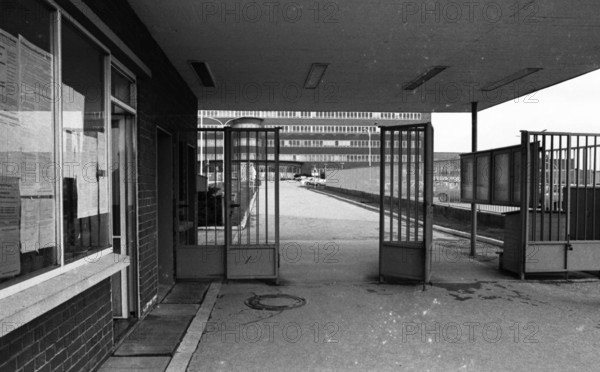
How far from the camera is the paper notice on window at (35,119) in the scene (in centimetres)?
291

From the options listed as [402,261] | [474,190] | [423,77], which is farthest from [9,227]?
[474,190]

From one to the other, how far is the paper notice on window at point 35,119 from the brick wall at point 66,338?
33.7 inches

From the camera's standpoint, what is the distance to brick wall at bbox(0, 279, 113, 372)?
274 centimetres

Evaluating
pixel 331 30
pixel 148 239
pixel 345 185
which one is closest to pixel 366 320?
A: pixel 148 239

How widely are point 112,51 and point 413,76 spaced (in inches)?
209

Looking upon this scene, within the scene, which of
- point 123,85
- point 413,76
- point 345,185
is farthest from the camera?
point 345,185

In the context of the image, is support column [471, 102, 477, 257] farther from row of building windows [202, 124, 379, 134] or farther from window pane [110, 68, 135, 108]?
row of building windows [202, 124, 379, 134]

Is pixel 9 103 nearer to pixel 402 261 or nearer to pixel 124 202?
pixel 124 202

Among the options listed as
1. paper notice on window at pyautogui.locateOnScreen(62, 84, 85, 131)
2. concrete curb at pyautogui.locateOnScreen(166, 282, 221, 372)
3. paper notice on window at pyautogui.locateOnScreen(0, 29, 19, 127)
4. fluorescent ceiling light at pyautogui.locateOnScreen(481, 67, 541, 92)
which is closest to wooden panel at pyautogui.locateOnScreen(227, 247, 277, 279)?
concrete curb at pyautogui.locateOnScreen(166, 282, 221, 372)

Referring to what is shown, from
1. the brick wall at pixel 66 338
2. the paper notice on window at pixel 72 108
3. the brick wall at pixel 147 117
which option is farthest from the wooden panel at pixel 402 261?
the paper notice on window at pixel 72 108

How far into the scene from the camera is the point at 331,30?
568 centimetres

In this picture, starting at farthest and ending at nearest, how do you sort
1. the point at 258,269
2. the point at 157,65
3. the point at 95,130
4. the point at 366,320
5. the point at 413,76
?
the point at 413,76 < the point at 258,269 < the point at 157,65 < the point at 366,320 < the point at 95,130

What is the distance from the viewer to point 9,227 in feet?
9.17

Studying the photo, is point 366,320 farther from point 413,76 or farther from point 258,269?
point 413,76
